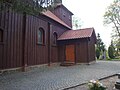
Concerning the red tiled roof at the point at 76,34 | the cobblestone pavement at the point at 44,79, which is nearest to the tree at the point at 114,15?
the red tiled roof at the point at 76,34

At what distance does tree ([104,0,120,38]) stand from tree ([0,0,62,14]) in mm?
31181

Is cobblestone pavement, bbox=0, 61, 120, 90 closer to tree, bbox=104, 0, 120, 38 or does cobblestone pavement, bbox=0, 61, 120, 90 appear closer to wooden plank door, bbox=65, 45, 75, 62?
wooden plank door, bbox=65, 45, 75, 62

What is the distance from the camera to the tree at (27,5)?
745cm

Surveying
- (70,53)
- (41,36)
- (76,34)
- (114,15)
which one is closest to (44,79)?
(41,36)

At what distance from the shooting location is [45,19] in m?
17.2

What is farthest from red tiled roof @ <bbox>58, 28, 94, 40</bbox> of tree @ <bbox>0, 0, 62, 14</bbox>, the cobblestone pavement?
tree @ <bbox>0, 0, 62, 14</bbox>

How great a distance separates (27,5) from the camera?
772cm

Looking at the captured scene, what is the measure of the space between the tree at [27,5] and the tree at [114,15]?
31181 mm

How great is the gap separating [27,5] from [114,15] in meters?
32.7

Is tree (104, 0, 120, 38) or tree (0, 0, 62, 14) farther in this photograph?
tree (104, 0, 120, 38)

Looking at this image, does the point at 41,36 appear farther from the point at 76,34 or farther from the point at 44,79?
the point at 44,79

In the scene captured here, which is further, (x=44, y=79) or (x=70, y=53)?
(x=70, y=53)

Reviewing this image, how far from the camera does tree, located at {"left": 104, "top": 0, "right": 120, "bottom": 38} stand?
36.4m

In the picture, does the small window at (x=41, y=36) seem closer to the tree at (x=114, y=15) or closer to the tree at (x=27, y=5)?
the tree at (x=27, y=5)
